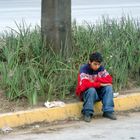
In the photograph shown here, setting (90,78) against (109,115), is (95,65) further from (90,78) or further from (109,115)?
(109,115)

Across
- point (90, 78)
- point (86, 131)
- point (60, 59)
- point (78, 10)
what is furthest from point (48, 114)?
point (78, 10)

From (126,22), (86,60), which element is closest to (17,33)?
(86,60)

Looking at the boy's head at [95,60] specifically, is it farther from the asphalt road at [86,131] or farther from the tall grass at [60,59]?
the asphalt road at [86,131]

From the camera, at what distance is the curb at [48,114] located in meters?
6.10

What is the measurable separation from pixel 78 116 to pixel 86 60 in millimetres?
1064

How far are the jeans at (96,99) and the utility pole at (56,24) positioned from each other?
1.01 metres

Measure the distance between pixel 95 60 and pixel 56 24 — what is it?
3.80 ft

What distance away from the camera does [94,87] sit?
649 cm

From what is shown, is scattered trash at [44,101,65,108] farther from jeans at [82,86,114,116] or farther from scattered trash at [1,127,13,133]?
scattered trash at [1,127,13,133]

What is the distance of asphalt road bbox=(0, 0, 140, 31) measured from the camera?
1384 centimetres

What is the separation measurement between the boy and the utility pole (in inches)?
33.3

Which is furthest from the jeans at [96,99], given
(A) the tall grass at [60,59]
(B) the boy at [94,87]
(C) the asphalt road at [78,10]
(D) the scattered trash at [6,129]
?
(C) the asphalt road at [78,10]

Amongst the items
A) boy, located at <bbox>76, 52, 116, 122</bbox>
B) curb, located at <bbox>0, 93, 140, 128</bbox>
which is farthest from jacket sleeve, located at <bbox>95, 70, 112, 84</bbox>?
curb, located at <bbox>0, 93, 140, 128</bbox>

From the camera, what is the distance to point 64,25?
7.34 meters
